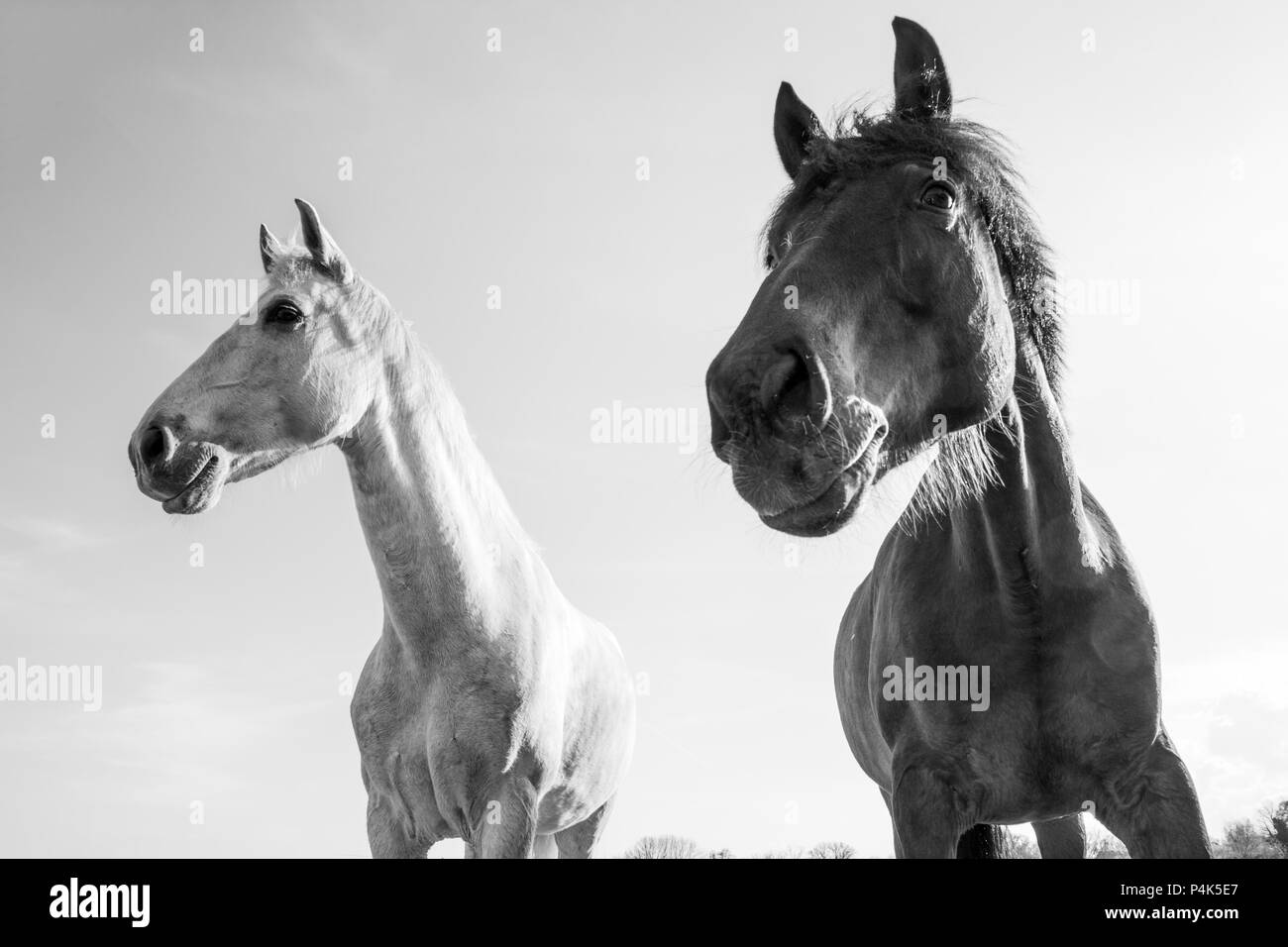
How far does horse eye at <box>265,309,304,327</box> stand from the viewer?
502 centimetres

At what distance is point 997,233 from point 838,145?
1.79 feet

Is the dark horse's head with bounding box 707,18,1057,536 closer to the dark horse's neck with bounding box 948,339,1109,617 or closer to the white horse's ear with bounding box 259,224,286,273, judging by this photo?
the dark horse's neck with bounding box 948,339,1109,617

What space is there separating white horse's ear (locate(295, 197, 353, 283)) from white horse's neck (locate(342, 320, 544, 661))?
1.17 ft

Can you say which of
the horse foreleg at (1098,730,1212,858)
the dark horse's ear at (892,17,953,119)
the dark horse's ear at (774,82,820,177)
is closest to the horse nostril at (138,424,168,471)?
the dark horse's ear at (774,82,820,177)

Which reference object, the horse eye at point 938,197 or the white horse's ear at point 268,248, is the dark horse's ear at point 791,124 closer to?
the horse eye at point 938,197

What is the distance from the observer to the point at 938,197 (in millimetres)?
3205

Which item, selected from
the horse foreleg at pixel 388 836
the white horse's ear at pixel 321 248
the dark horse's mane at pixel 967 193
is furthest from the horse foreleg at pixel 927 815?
the white horse's ear at pixel 321 248

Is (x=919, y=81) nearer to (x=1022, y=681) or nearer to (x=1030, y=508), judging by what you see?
(x=1030, y=508)

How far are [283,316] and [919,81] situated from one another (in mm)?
2898

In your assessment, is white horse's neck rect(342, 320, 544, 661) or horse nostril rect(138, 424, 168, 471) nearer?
horse nostril rect(138, 424, 168, 471)
